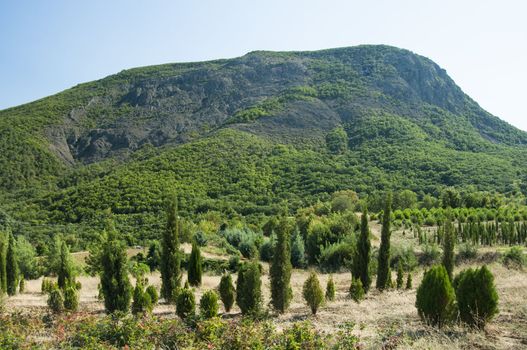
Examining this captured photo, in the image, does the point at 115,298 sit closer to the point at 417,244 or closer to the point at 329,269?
the point at 329,269

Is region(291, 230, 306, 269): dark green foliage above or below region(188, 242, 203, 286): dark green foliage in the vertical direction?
below

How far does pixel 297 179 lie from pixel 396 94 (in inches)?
1830

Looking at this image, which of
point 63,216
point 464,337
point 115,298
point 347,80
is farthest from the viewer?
point 347,80

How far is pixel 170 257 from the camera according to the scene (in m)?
17.3

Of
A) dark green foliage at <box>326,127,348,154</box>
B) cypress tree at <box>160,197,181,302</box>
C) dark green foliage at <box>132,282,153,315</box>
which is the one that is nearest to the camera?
dark green foliage at <box>132,282,153,315</box>

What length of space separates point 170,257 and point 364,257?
25.7ft

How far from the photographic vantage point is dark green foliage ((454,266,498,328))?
9.72m

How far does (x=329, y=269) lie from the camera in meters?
30.8

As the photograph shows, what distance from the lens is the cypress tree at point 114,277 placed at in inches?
575

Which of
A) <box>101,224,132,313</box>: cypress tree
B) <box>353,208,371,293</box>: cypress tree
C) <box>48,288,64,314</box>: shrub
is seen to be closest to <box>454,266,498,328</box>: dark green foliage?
<box>353,208,371,293</box>: cypress tree

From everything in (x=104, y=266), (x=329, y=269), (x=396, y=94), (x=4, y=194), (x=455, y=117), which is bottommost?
(x=329, y=269)

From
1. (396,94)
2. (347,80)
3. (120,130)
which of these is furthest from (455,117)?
(120,130)

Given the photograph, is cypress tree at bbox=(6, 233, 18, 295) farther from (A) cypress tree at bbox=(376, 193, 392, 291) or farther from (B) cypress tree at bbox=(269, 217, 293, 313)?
(A) cypress tree at bbox=(376, 193, 392, 291)

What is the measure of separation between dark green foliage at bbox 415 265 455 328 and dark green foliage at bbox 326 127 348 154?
7163cm
